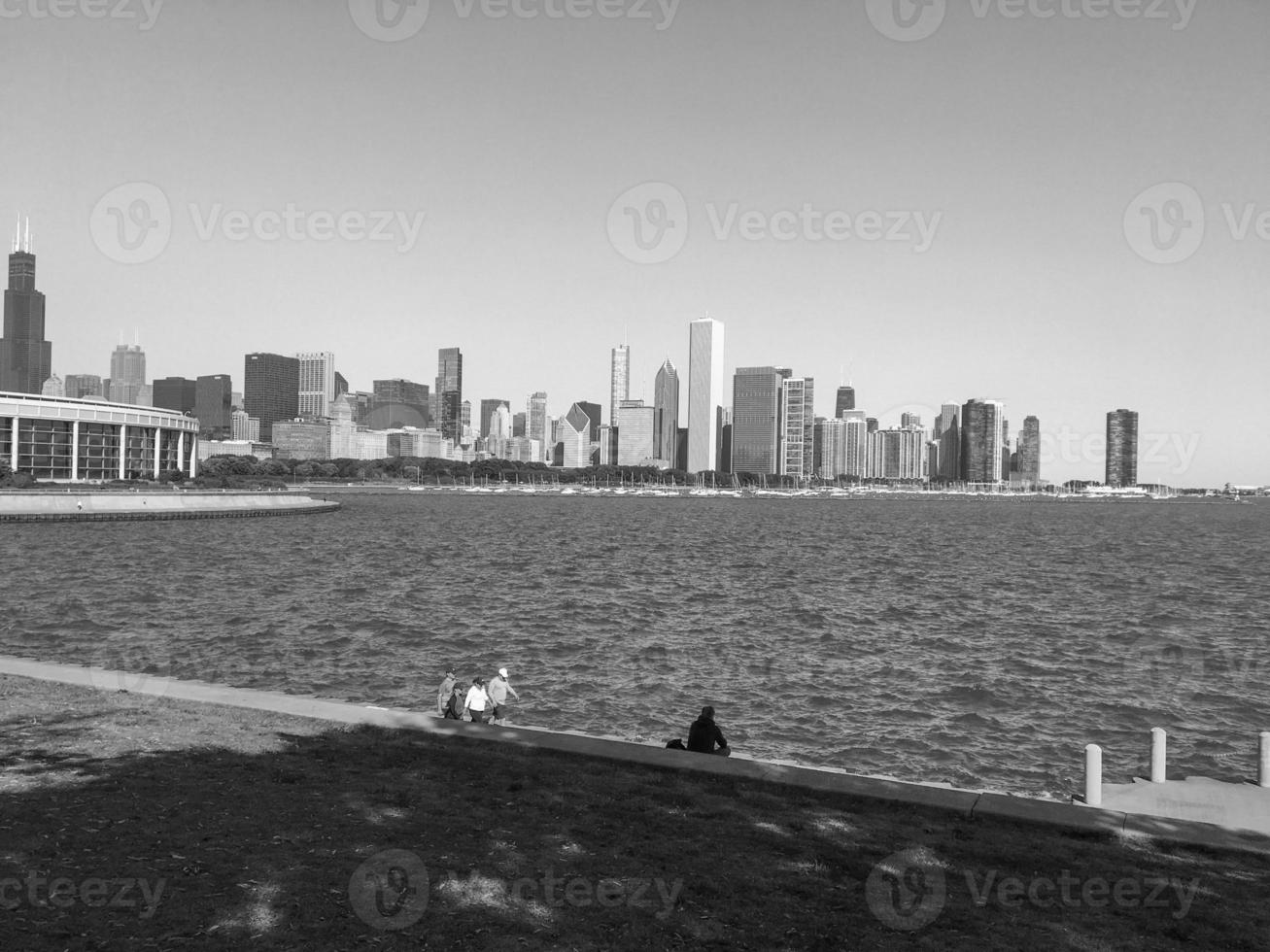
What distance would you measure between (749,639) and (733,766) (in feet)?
76.9

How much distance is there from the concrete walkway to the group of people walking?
2478 millimetres

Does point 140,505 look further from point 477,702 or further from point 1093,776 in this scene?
point 1093,776

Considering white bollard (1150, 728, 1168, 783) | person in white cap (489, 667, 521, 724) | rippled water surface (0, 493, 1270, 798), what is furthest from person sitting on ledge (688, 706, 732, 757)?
white bollard (1150, 728, 1168, 783)

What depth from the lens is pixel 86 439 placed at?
146 meters

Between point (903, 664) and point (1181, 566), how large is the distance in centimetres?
5633

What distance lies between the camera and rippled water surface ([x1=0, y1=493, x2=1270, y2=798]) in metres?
24.0

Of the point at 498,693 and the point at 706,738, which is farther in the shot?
the point at 498,693

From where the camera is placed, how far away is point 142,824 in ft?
34.7

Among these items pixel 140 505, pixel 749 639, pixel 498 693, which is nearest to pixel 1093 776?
pixel 498 693

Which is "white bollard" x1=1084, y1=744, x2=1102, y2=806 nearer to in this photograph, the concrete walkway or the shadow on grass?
the concrete walkway

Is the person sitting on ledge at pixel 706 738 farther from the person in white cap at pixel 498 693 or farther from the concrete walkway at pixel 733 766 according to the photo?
the person in white cap at pixel 498 693

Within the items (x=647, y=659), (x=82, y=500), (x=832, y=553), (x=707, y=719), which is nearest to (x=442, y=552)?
→ (x=832, y=553)

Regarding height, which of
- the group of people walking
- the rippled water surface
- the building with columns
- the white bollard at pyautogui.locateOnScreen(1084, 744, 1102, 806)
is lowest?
the rippled water surface

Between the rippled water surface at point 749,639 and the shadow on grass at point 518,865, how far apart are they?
32.2 feet
